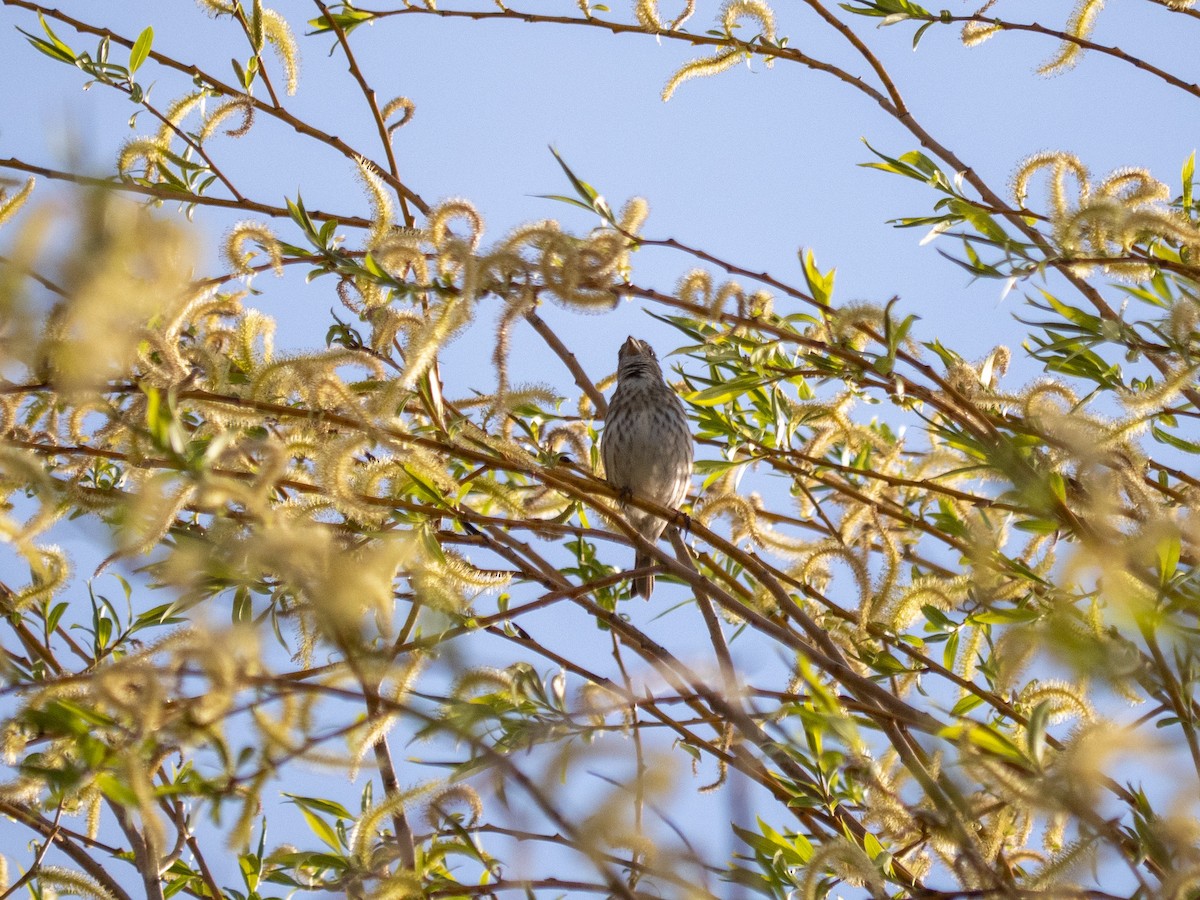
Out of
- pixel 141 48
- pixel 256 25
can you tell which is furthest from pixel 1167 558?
pixel 141 48

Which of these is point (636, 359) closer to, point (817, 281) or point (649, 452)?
point (649, 452)

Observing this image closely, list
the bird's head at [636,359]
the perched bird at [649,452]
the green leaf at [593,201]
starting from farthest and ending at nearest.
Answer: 1. the bird's head at [636,359]
2. the perched bird at [649,452]
3. the green leaf at [593,201]

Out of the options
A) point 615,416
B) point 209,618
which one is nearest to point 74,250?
point 209,618

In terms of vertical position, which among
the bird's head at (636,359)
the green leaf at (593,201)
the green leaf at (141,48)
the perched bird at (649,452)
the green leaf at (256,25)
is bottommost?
the green leaf at (593,201)

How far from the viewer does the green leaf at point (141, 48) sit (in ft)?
9.80

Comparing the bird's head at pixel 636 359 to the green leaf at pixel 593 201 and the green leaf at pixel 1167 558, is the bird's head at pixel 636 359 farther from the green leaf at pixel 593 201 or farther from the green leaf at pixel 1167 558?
the green leaf at pixel 1167 558

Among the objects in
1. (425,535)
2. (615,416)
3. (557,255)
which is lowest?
(425,535)

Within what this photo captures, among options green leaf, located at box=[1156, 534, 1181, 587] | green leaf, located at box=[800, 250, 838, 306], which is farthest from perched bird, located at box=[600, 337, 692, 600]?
green leaf, located at box=[1156, 534, 1181, 587]

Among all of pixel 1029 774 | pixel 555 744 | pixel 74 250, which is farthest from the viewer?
pixel 555 744

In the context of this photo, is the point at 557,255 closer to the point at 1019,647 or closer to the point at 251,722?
the point at 251,722

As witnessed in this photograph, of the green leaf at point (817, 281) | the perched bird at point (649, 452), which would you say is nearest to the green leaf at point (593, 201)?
the green leaf at point (817, 281)

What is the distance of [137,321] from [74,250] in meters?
0.76

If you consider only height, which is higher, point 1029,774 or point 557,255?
point 557,255

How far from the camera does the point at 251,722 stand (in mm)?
1656
